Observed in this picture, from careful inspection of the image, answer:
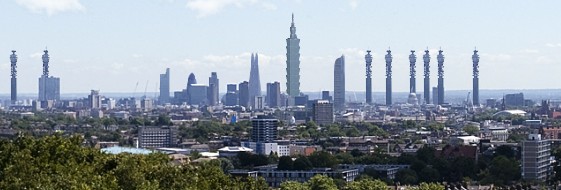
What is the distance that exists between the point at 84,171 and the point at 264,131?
70154 millimetres

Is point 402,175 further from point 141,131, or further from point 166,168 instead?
point 141,131

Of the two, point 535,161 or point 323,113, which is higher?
point 323,113

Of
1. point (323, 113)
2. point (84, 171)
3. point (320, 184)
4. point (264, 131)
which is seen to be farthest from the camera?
point (323, 113)

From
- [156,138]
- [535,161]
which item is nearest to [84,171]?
[535,161]

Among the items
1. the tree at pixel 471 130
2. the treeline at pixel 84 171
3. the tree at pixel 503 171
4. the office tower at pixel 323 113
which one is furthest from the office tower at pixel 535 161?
the office tower at pixel 323 113

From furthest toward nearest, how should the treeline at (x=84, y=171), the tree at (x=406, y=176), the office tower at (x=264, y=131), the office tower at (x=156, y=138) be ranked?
the office tower at (x=156, y=138) → the office tower at (x=264, y=131) → the tree at (x=406, y=176) → the treeline at (x=84, y=171)

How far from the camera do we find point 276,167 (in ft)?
216

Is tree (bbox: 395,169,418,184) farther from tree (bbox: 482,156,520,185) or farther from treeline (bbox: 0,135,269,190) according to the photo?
treeline (bbox: 0,135,269,190)

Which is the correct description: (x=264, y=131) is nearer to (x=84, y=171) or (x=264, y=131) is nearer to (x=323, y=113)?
(x=323, y=113)

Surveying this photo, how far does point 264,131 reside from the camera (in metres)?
98.1

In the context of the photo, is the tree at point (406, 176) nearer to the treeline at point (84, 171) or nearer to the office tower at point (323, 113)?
the treeline at point (84, 171)

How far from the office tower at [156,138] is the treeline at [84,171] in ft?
215

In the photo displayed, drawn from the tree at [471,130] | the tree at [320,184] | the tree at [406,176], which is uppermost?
the tree at [320,184]

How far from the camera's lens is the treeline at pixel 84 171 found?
83.7 ft
